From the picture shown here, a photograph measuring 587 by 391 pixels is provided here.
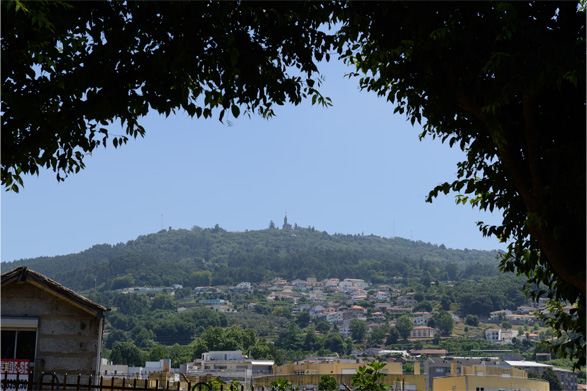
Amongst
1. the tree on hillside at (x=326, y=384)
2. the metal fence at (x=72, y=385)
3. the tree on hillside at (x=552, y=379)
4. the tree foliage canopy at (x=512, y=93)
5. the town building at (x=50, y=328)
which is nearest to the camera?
the tree foliage canopy at (x=512, y=93)

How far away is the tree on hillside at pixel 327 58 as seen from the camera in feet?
23.0

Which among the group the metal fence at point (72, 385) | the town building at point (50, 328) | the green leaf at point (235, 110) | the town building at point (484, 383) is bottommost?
the town building at point (484, 383)

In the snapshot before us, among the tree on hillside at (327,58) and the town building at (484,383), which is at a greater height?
the tree on hillside at (327,58)

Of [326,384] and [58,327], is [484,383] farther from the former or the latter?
[58,327]

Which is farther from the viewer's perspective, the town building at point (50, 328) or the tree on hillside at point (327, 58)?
the town building at point (50, 328)

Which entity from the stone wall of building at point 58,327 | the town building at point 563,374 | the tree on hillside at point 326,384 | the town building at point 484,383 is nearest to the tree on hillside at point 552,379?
the town building at point 563,374

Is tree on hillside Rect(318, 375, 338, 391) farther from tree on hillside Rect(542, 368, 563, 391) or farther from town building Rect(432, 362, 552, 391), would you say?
tree on hillside Rect(542, 368, 563, 391)

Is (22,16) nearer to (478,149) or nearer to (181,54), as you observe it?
(181,54)

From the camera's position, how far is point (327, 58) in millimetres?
8383

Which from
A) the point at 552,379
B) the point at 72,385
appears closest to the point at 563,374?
the point at 552,379

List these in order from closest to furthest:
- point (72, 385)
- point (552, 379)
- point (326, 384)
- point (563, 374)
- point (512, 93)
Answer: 1. point (512, 93)
2. point (72, 385)
3. point (326, 384)
4. point (552, 379)
5. point (563, 374)

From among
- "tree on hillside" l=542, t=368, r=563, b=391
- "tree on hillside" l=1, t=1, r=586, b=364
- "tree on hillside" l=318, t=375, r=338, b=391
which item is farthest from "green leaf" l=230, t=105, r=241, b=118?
"tree on hillside" l=542, t=368, r=563, b=391

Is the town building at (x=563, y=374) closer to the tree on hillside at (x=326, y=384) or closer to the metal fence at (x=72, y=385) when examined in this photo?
the tree on hillside at (x=326, y=384)

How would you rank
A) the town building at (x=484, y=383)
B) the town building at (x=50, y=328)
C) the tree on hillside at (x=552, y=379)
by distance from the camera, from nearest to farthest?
the town building at (x=50, y=328) < the town building at (x=484, y=383) < the tree on hillside at (x=552, y=379)
